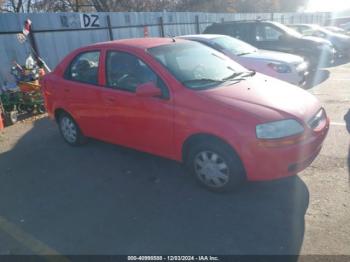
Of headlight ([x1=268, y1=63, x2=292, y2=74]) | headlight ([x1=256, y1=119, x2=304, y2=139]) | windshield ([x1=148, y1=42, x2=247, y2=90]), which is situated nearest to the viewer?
headlight ([x1=256, y1=119, x2=304, y2=139])

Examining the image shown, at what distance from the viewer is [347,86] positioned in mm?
8930

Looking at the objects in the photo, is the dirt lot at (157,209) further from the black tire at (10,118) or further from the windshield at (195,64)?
the black tire at (10,118)

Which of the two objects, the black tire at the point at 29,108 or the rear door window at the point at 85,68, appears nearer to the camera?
the rear door window at the point at 85,68

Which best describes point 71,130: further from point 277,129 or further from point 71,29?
point 71,29

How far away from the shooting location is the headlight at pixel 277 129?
11.1 feet

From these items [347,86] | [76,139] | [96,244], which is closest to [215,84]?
[96,244]

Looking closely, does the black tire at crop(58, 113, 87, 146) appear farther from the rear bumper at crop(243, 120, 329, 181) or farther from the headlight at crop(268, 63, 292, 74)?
the headlight at crop(268, 63, 292, 74)

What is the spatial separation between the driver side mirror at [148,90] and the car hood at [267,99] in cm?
56

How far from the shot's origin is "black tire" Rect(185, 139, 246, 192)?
3588mm

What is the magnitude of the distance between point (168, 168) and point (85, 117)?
1.56 meters

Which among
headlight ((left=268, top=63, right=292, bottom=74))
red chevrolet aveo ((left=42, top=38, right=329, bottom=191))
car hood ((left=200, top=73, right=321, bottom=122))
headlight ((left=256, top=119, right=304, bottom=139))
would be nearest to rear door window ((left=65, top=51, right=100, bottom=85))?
red chevrolet aveo ((left=42, top=38, right=329, bottom=191))

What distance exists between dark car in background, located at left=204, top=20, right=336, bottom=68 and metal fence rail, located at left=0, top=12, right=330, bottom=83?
4.29m

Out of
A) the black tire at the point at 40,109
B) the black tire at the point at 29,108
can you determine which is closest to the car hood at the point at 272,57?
the black tire at the point at 40,109

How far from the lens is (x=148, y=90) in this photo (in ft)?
12.8
